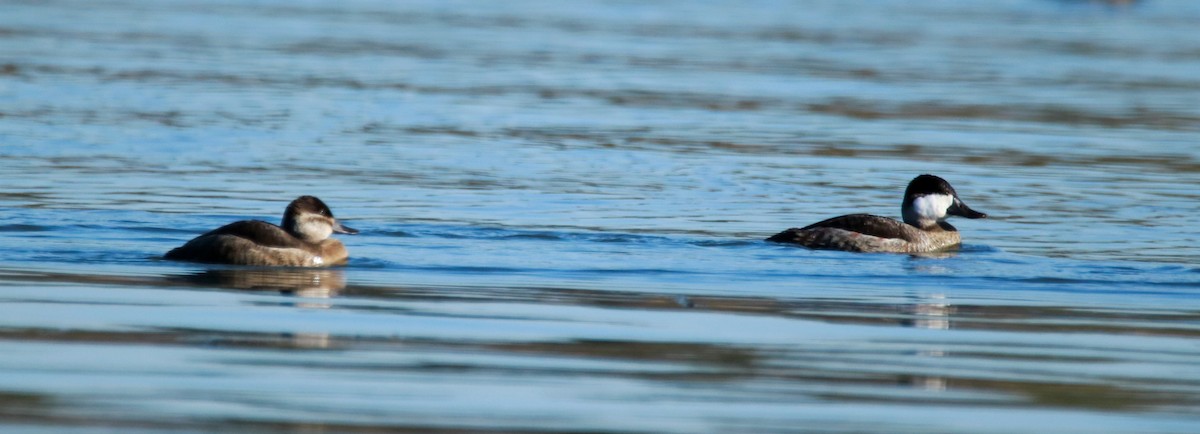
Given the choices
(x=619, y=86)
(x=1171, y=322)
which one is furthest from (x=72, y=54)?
(x=1171, y=322)

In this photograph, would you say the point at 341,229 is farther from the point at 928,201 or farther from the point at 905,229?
the point at 928,201

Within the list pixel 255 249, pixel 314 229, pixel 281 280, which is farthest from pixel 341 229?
pixel 281 280

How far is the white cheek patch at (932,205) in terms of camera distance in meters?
15.6

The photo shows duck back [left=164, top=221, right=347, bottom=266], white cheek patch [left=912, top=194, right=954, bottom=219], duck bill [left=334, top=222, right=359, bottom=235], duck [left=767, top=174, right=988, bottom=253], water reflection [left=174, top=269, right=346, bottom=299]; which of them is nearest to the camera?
water reflection [left=174, top=269, right=346, bottom=299]

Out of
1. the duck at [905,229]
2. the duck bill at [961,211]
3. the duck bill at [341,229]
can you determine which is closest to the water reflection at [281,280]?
the duck bill at [341,229]

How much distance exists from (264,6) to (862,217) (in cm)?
3821

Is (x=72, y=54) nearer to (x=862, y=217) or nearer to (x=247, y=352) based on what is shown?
(x=862, y=217)

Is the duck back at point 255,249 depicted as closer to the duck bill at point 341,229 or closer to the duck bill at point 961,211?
the duck bill at point 341,229

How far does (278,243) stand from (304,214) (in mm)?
375

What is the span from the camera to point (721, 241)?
1445cm

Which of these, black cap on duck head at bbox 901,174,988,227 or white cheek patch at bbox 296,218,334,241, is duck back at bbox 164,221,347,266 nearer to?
white cheek patch at bbox 296,218,334,241

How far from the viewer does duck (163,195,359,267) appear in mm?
12250

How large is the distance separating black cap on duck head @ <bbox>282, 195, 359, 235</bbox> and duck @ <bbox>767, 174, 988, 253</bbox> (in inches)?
132

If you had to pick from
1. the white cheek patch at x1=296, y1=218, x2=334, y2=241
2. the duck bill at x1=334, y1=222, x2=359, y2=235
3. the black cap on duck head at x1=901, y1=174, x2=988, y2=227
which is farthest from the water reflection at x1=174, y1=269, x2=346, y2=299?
the black cap on duck head at x1=901, y1=174, x2=988, y2=227
